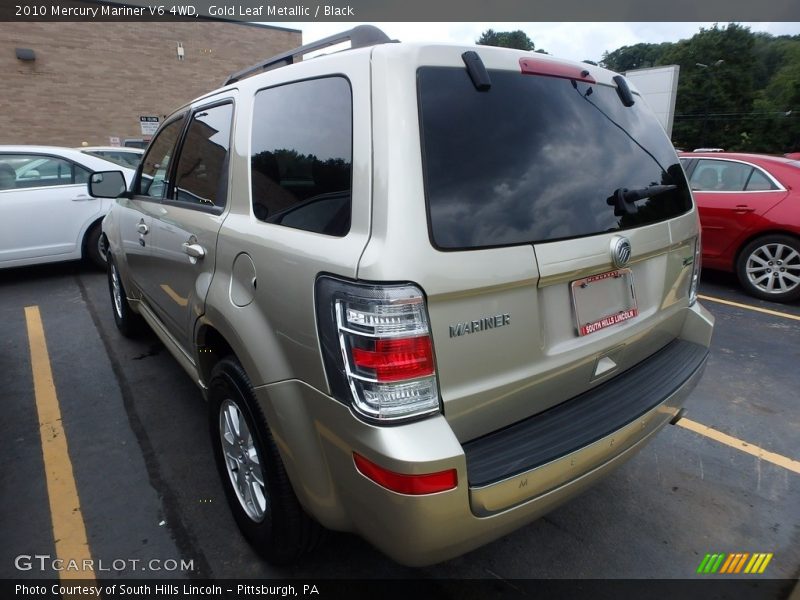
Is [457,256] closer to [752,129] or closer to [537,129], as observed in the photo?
[537,129]

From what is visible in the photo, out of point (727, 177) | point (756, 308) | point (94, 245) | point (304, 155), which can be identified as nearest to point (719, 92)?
point (727, 177)

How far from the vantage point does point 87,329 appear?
499 cm

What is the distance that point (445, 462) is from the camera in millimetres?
1441

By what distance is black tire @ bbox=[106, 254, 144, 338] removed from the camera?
4.45 meters

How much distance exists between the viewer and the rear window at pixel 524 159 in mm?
1597

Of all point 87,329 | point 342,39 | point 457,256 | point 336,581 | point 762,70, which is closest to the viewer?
point 457,256

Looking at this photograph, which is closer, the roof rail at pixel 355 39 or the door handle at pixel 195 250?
the roof rail at pixel 355 39

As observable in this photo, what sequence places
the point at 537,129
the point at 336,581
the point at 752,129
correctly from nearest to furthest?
the point at 537,129 → the point at 336,581 → the point at 752,129

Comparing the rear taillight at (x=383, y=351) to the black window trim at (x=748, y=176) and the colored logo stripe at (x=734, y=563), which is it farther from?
the black window trim at (x=748, y=176)

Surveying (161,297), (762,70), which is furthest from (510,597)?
(762,70)

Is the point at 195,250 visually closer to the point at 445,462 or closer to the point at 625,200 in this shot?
the point at 445,462

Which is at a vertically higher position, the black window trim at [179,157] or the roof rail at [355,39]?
the roof rail at [355,39]

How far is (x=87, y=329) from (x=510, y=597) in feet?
15.2

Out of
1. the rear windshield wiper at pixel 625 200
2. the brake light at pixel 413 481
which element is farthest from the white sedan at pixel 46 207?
the rear windshield wiper at pixel 625 200
